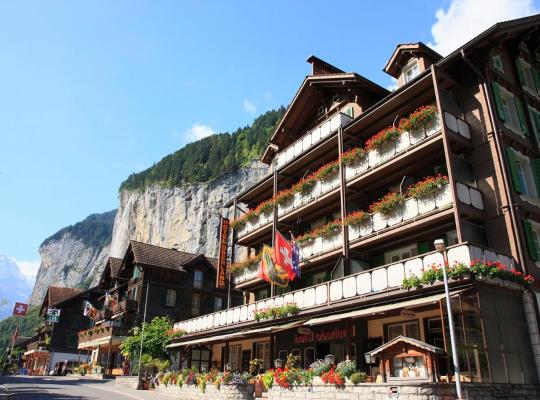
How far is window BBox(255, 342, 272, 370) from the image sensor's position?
94.7 ft

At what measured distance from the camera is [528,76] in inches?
1010

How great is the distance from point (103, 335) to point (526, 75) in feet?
141

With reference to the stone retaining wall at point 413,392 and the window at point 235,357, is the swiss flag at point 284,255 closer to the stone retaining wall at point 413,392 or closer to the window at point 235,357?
the stone retaining wall at point 413,392

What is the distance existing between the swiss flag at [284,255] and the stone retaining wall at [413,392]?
667 centimetres

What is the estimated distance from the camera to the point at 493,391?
15.0 meters

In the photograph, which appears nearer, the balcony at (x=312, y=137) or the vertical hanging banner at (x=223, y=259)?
the balcony at (x=312, y=137)

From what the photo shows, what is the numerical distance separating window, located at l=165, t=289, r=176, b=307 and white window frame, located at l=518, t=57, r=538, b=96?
36.9 metres

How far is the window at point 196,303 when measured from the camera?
1965 inches

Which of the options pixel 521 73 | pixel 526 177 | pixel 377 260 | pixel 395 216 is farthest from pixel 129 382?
pixel 521 73

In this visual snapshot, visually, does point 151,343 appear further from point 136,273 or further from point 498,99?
point 498,99

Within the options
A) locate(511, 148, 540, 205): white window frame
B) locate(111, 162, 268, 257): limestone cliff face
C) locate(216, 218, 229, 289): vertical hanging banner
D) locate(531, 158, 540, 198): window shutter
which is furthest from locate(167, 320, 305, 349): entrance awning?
locate(111, 162, 268, 257): limestone cliff face

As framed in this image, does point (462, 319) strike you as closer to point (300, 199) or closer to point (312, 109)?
point (300, 199)

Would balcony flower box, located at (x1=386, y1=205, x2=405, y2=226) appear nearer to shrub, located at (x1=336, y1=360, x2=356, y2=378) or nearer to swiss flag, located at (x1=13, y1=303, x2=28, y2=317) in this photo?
shrub, located at (x1=336, y1=360, x2=356, y2=378)

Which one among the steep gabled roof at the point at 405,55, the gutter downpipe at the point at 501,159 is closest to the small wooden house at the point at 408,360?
the gutter downpipe at the point at 501,159
